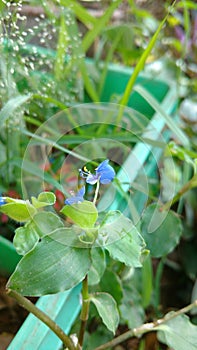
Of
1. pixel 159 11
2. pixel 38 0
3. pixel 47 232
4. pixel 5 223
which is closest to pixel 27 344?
pixel 47 232

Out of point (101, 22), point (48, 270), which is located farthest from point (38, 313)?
point (101, 22)

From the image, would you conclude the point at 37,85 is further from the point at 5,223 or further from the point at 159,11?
the point at 159,11

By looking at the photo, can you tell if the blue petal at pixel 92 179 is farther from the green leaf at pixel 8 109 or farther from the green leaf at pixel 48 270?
the green leaf at pixel 8 109

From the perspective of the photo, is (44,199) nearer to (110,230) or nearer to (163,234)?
(110,230)

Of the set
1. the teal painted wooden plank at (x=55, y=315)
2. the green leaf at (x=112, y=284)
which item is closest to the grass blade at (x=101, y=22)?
the teal painted wooden plank at (x=55, y=315)

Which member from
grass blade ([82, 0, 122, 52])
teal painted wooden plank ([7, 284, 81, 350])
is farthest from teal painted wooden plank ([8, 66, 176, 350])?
grass blade ([82, 0, 122, 52])

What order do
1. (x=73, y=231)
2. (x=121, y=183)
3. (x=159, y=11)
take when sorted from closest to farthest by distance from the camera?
(x=73, y=231), (x=121, y=183), (x=159, y=11)
